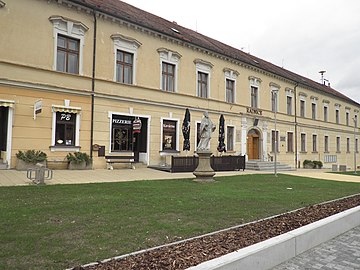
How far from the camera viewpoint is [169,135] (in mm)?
20625

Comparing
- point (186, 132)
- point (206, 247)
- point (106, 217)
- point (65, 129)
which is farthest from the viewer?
point (186, 132)

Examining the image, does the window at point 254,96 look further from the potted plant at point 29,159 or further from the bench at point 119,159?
the potted plant at point 29,159

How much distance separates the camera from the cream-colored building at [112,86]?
47.6ft

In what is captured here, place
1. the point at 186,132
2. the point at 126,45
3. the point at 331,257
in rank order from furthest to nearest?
the point at 186,132
the point at 126,45
the point at 331,257

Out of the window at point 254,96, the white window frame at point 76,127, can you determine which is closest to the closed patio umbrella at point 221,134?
the window at point 254,96

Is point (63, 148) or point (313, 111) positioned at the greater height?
point (313, 111)

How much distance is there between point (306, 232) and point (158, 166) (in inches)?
567

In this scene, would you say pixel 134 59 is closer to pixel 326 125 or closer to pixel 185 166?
pixel 185 166

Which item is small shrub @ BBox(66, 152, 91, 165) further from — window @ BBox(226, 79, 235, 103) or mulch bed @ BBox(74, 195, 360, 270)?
window @ BBox(226, 79, 235, 103)

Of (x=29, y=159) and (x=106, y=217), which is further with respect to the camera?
(x=29, y=159)

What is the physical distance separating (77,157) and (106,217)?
33.9ft

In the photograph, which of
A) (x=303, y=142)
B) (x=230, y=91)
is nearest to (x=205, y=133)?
(x=230, y=91)

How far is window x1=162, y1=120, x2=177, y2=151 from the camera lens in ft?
66.5

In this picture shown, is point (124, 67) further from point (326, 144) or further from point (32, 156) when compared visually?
point (326, 144)
